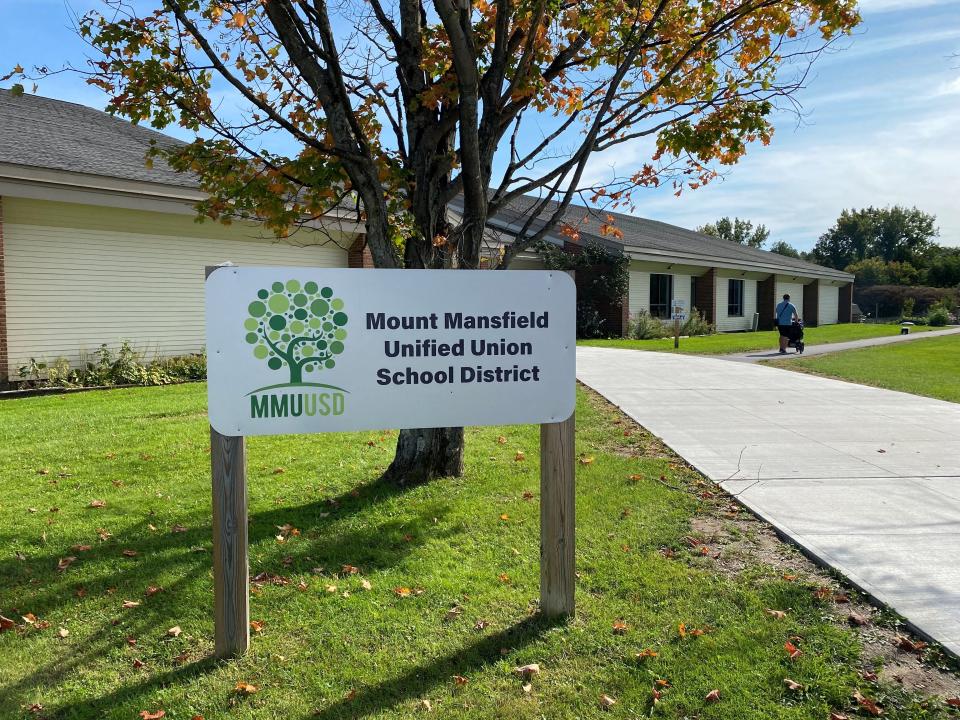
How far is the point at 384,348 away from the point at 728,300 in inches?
1216

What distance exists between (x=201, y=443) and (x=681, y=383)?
307 inches

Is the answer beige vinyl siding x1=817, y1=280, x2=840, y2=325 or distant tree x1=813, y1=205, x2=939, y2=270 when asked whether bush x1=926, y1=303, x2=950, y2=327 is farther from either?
distant tree x1=813, y1=205, x2=939, y2=270

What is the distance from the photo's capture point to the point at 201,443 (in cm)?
795

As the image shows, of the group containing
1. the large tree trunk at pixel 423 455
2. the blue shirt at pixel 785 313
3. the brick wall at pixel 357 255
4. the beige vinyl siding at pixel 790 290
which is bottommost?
the large tree trunk at pixel 423 455

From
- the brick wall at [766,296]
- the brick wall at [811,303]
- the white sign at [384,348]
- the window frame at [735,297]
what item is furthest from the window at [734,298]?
the white sign at [384,348]

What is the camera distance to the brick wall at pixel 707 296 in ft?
98.2

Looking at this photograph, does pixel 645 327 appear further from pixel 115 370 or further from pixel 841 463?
pixel 841 463

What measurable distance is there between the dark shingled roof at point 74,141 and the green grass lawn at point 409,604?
770 cm

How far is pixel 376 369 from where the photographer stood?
3588mm

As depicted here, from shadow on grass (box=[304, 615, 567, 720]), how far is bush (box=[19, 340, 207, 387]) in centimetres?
1126

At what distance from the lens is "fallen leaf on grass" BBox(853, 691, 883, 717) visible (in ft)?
9.50

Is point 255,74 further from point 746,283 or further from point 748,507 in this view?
point 746,283

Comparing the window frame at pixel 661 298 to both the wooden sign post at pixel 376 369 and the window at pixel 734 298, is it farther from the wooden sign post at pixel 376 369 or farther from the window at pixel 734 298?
the wooden sign post at pixel 376 369

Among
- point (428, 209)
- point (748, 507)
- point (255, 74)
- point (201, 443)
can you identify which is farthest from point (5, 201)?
point (748, 507)
